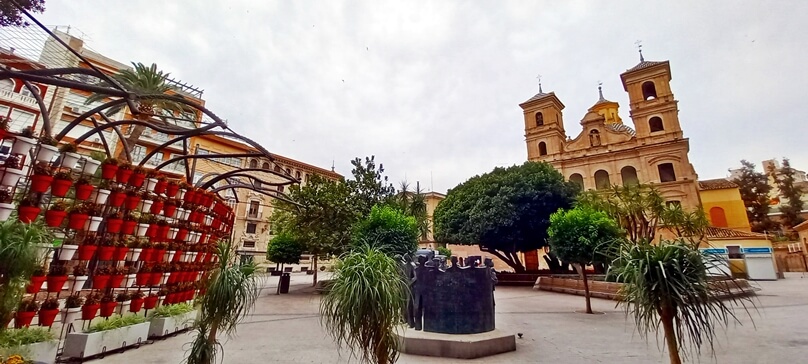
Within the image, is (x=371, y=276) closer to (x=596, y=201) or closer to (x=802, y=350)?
(x=802, y=350)

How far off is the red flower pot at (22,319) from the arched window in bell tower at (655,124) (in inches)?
1498

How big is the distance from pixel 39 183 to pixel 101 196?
88cm

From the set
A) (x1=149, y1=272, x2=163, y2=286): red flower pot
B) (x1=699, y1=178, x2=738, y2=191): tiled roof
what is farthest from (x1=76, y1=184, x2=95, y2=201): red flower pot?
(x1=699, y1=178, x2=738, y2=191): tiled roof

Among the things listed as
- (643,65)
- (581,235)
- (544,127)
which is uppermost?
(643,65)

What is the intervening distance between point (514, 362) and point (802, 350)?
17.4ft

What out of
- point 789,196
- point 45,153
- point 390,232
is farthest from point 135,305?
point 789,196

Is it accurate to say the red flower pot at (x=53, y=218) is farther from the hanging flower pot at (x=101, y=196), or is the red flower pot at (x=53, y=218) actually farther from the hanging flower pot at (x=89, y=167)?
the hanging flower pot at (x=89, y=167)

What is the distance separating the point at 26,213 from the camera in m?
4.50

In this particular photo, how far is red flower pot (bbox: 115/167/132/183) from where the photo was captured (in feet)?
18.6

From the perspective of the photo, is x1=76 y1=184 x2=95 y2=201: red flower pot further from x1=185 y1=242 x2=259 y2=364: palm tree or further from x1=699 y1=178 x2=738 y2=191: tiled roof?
x1=699 y1=178 x2=738 y2=191: tiled roof

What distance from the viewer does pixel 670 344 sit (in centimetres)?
368

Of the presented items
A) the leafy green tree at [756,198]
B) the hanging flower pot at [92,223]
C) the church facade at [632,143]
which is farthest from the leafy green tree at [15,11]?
the leafy green tree at [756,198]

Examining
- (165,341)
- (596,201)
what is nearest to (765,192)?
(596,201)

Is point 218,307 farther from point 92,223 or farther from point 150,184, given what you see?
point 150,184
